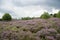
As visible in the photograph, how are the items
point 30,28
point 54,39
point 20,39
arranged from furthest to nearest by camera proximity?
point 30,28 → point 54,39 → point 20,39

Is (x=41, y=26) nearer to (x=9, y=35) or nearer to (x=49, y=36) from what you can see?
(x=49, y=36)

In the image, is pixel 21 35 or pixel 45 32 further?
pixel 45 32

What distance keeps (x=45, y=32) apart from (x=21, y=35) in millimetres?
2528

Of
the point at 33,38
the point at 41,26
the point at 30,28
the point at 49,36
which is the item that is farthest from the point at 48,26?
the point at 33,38

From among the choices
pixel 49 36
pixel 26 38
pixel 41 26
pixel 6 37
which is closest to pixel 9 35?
pixel 6 37

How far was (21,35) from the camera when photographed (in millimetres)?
13305

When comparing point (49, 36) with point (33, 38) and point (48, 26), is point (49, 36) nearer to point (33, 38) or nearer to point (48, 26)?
point (33, 38)

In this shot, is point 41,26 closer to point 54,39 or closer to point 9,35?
point 54,39

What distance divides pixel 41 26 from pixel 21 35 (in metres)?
4.32

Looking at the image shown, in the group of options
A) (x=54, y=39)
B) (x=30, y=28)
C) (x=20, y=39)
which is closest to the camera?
(x=20, y=39)

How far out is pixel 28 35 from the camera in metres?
13.4

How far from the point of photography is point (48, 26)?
57.3ft

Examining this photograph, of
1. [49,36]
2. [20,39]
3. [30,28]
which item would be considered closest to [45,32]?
[49,36]

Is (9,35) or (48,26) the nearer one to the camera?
(9,35)
